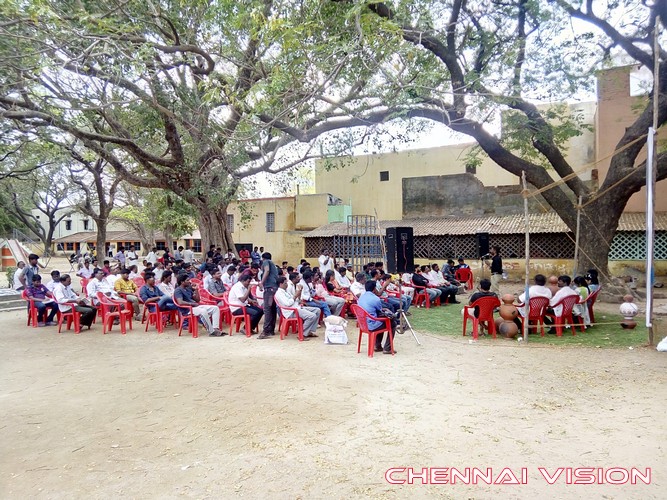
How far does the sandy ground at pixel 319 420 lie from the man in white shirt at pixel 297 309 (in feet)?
3.31

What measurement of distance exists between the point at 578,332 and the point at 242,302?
6.19 meters

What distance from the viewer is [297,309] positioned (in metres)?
7.58

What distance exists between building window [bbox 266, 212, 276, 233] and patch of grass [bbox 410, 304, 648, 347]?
13697 millimetres

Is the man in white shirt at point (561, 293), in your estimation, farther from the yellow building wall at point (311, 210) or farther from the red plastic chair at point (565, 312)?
the yellow building wall at point (311, 210)

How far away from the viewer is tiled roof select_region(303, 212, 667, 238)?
1491cm

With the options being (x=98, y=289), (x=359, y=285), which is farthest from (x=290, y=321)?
(x=98, y=289)

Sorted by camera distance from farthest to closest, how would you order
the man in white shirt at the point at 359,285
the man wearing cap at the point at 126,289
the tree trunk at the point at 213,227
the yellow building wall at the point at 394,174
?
the yellow building wall at the point at 394,174 < the tree trunk at the point at 213,227 < the man wearing cap at the point at 126,289 < the man in white shirt at the point at 359,285

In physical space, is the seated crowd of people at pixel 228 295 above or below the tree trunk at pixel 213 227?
below

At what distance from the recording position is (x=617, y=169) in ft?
34.8

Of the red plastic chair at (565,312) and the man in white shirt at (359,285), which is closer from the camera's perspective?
the red plastic chair at (565,312)

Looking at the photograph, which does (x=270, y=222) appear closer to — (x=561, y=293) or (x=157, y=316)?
(x=157, y=316)

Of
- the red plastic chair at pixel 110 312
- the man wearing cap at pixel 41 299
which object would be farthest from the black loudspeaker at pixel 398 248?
the man wearing cap at pixel 41 299

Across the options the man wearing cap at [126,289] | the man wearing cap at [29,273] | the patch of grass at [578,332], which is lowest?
the patch of grass at [578,332]

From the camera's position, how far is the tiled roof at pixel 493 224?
14914 mm
